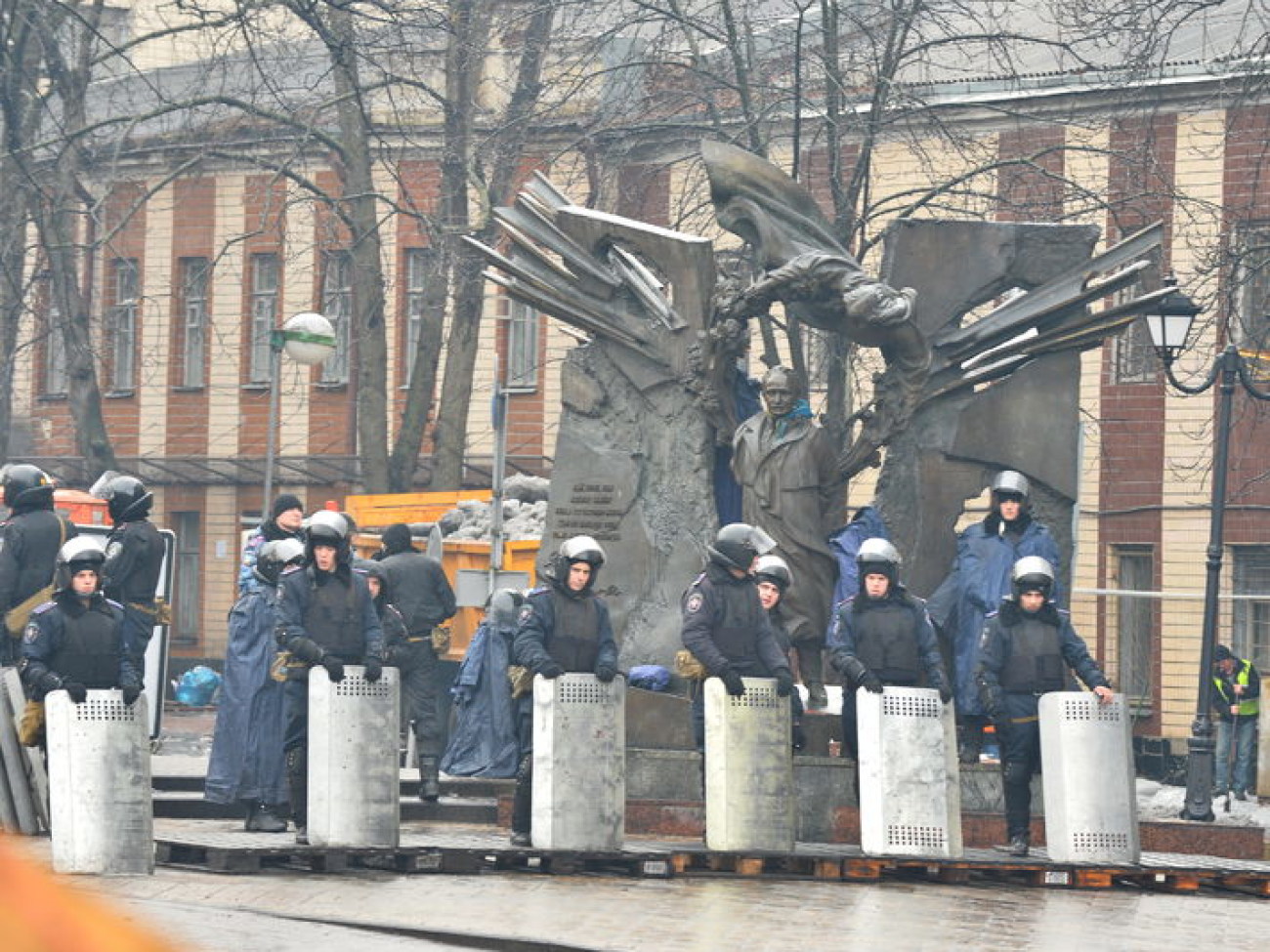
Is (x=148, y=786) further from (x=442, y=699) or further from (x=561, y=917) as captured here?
(x=442, y=699)

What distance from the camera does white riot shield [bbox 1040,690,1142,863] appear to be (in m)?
11.7

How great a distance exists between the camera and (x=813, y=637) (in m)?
14.2

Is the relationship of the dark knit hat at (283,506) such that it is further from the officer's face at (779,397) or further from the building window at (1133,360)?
the building window at (1133,360)

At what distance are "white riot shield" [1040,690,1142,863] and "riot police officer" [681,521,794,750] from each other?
50.8 inches

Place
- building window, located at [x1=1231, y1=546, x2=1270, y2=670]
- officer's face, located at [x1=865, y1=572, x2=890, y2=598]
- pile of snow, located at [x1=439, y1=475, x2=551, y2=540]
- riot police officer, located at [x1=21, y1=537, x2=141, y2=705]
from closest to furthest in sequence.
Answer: riot police officer, located at [x1=21, y1=537, x2=141, y2=705] → officer's face, located at [x1=865, y1=572, x2=890, y2=598] → pile of snow, located at [x1=439, y1=475, x2=551, y2=540] → building window, located at [x1=1231, y1=546, x2=1270, y2=670]

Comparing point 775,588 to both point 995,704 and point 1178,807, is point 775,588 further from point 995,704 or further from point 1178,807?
point 1178,807

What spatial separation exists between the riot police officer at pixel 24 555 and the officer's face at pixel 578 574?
3315 millimetres

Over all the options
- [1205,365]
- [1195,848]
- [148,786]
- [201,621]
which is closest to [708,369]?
[1195,848]

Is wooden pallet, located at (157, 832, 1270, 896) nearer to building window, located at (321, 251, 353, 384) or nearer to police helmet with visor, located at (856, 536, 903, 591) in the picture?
police helmet with visor, located at (856, 536, 903, 591)

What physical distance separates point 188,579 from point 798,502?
30455mm

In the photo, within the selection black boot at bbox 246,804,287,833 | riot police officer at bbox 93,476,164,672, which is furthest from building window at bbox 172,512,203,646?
black boot at bbox 246,804,287,833

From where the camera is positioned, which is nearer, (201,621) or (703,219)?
(703,219)

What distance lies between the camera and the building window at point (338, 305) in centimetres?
3009

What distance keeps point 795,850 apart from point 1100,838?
140 centimetres
